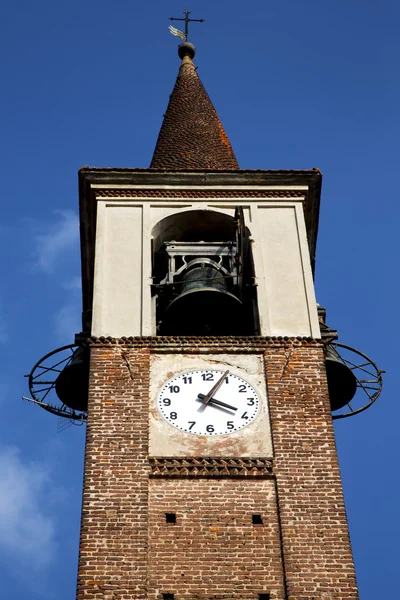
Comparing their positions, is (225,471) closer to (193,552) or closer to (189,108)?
(193,552)

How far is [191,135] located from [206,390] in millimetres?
8842

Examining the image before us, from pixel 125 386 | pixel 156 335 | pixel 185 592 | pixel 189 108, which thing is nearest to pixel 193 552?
pixel 185 592

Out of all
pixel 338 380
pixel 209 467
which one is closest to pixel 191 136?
pixel 338 380

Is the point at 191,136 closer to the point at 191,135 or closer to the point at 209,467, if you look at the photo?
the point at 191,135

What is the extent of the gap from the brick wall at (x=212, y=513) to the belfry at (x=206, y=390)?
0.07 ft

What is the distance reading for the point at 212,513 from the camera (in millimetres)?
18984

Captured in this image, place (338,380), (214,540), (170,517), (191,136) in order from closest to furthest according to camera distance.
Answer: (214,540) < (170,517) < (338,380) < (191,136)

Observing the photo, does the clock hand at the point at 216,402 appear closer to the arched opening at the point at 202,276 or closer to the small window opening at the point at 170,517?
the arched opening at the point at 202,276

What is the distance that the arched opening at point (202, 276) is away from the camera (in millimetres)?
22703

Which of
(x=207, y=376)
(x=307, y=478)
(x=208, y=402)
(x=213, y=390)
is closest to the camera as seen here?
(x=307, y=478)

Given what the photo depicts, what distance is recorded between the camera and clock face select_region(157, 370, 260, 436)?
20.4 meters

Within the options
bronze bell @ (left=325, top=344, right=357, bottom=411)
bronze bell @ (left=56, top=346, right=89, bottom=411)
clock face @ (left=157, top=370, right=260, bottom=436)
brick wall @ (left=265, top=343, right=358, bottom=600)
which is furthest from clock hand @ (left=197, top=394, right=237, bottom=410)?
bronze bell @ (left=56, top=346, right=89, bottom=411)

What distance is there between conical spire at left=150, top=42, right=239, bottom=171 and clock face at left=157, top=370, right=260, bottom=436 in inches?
219

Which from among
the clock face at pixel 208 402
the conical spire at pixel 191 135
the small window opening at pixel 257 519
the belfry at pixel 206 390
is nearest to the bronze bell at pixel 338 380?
the belfry at pixel 206 390
